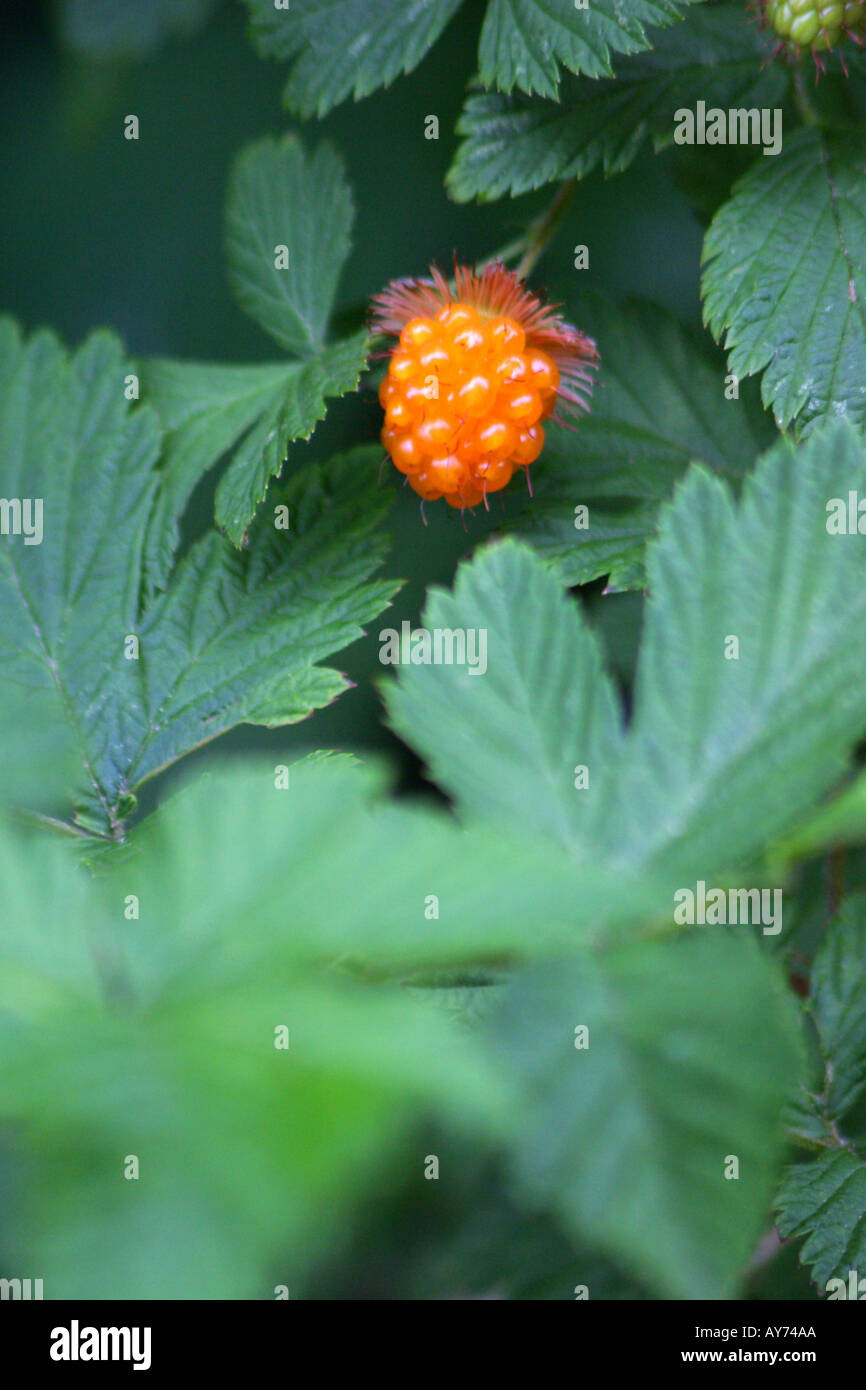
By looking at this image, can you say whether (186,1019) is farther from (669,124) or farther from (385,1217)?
(669,124)

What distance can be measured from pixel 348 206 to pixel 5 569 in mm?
377

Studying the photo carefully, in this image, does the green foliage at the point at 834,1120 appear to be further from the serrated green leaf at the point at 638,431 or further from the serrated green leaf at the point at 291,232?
the serrated green leaf at the point at 291,232

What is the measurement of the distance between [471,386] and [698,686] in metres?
0.34

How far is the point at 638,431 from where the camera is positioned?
2.76 feet

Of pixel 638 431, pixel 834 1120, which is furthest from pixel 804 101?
pixel 834 1120

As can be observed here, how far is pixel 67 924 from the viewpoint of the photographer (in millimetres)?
346

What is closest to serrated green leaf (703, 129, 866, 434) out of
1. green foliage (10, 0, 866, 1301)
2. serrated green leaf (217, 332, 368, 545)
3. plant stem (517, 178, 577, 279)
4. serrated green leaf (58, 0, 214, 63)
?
green foliage (10, 0, 866, 1301)

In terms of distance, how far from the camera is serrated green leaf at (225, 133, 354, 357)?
861mm

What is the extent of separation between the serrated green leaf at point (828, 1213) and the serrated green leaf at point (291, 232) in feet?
2.15

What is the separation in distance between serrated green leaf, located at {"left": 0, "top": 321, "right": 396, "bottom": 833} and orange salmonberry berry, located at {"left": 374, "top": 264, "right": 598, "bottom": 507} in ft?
0.23

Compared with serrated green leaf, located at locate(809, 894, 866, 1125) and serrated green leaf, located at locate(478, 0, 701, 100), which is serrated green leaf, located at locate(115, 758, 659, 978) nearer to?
serrated green leaf, located at locate(809, 894, 866, 1125)

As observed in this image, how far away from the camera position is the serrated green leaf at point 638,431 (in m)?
0.79

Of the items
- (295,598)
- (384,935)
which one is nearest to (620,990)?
(384,935)

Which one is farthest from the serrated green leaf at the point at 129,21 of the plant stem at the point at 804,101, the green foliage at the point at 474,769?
the plant stem at the point at 804,101
